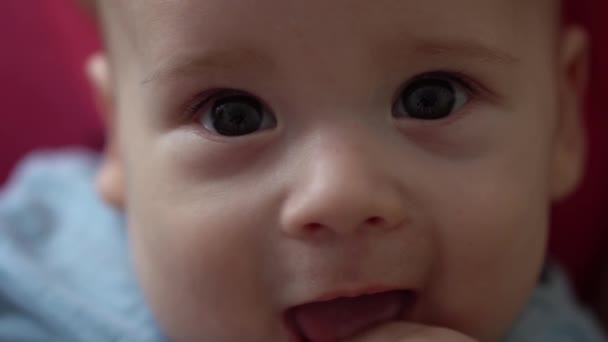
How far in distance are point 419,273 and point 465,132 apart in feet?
0.42

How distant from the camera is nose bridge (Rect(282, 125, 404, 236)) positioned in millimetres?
750

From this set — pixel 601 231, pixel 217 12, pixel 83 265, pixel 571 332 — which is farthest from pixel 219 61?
pixel 601 231

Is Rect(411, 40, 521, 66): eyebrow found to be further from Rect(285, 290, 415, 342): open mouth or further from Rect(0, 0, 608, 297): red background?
Rect(0, 0, 608, 297): red background

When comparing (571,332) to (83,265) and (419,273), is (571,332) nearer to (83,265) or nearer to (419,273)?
(419,273)

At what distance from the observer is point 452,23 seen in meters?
0.78

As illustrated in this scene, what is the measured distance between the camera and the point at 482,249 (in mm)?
820

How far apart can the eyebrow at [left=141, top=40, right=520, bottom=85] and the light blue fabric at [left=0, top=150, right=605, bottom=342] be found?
321mm

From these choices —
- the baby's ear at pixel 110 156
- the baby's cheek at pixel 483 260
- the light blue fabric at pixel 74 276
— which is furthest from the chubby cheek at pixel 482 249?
the baby's ear at pixel 110 156

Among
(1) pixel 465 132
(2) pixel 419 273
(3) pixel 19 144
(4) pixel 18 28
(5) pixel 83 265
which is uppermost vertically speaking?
(4) pixel 18 28

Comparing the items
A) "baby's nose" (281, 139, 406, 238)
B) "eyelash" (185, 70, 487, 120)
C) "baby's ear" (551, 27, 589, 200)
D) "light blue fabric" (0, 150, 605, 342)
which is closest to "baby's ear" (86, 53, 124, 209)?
"light blue fabric" (0, 150, 605, 342)

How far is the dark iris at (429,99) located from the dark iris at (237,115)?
12cm

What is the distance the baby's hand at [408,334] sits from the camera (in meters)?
0.79

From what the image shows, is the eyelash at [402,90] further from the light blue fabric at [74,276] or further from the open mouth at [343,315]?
the light blue fabric at [74,276]

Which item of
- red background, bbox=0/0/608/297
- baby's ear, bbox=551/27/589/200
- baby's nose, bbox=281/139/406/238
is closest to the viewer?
baby's nose, bbox=281/139/406/238
